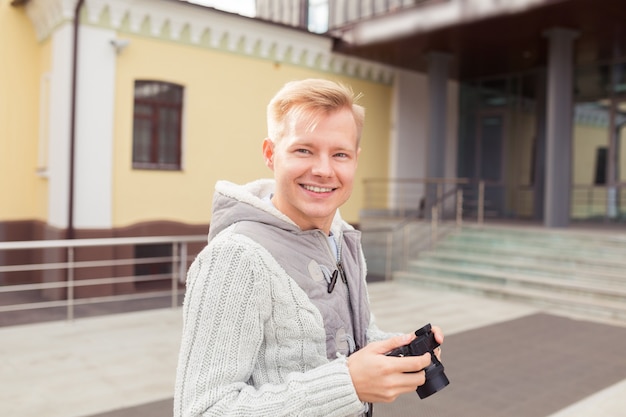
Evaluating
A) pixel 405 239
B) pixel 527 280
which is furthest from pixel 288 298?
pixel 405 239

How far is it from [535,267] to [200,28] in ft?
23.6

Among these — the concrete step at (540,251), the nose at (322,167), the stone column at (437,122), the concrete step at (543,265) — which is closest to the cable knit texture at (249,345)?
the nose at (322,167)

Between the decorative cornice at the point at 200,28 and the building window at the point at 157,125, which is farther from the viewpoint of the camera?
the building window at the point at 157,125

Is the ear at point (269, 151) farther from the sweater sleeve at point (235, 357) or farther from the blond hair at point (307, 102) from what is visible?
the sweater sleeve at point (235, 357)

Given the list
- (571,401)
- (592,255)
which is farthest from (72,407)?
(592,255)

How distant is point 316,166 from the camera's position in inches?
54.3

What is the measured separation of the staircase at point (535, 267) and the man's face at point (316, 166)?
285 inches

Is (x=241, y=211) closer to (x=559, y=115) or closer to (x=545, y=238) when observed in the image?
(x=545, y=238)

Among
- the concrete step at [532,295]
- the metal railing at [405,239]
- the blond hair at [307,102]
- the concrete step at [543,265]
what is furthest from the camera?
the metal railing at [405,239]

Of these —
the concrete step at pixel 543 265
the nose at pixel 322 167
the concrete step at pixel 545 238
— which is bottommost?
the concrete step at pixel 543 265

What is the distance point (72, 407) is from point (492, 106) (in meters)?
13.2

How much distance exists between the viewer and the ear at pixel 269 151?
1464 millimetres

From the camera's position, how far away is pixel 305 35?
1184 centimetres

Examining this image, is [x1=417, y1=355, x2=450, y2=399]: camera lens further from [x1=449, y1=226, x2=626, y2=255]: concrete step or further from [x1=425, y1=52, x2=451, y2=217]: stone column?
[x1=425, y1=52, x2=451, y2=217]: stone column
